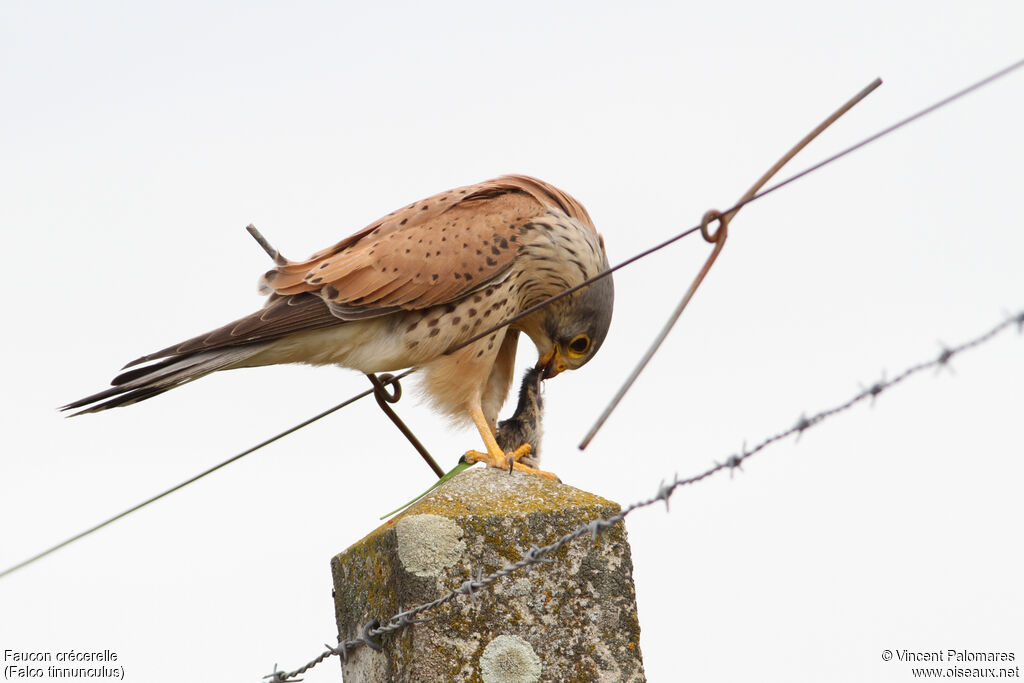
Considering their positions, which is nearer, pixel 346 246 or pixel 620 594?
pixel 620 594

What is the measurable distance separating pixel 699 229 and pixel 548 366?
1723 millimetres

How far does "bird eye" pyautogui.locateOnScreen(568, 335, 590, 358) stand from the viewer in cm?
420

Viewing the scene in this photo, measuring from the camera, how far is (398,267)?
3.80 m

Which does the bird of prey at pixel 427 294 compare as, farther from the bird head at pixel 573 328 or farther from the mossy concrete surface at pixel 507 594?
the mossy concrete surface at pixel 507 594

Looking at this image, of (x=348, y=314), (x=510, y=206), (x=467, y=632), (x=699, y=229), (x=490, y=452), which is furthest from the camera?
(x=510, y=206)

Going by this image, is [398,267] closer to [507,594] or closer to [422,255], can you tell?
[422,255]

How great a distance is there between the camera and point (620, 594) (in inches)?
95.2

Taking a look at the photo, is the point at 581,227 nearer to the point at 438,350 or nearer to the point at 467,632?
the point at 438,350

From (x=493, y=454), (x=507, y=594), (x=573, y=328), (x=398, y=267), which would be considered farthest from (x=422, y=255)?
(x=507, y=594)

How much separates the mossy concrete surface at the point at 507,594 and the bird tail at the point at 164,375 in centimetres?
126

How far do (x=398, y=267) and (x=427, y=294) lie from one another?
14 cm

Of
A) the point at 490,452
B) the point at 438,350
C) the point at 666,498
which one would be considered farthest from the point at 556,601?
the point at 438,350

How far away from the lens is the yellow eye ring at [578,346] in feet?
13.8

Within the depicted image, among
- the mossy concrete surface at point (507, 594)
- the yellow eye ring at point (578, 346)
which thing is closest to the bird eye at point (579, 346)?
the yellow eye ring at point (578, 346)
